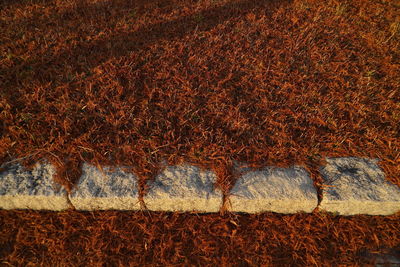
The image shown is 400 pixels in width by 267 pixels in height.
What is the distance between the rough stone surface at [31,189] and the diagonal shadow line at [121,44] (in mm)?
1264

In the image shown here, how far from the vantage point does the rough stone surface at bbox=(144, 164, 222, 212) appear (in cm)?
217

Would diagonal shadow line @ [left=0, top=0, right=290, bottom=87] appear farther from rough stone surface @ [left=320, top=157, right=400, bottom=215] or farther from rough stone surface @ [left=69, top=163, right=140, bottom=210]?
rough stone surface @ [left=320, top=157, right=400, bottom=215]

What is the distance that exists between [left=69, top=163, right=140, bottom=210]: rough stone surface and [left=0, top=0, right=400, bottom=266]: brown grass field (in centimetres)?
9

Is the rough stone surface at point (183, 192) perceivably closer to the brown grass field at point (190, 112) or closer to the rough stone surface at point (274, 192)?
the brown grass field at point (190, 112)

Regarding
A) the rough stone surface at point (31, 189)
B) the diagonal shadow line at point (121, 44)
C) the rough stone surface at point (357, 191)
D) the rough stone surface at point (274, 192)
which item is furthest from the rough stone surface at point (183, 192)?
the diagonal shadow line at point (121, 44)

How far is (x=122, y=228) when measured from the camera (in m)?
2.19

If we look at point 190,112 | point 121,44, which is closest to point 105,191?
point 190,112

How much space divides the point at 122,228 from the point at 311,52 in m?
3.55

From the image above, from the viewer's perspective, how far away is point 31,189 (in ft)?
7.01

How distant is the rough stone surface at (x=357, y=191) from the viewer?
222 cm

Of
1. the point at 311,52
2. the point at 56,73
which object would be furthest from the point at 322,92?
the point at 56,73

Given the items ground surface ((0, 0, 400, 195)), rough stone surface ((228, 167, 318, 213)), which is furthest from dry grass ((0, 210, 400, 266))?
ground surface ((0, 0, 400, 195))

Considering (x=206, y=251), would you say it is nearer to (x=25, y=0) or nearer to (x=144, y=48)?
(x=144, y=48)

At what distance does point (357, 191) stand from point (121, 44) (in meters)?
3.56
